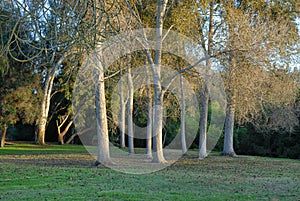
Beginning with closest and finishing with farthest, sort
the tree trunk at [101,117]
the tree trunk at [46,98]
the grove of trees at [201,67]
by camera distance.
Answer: the grove of trees at [201,67] < the tree trunk at [101,117] < the tree trunk at [46,98]

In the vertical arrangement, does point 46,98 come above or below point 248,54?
below

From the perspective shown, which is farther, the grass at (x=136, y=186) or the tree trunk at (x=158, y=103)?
the tree trunk at (x=158, y=103)

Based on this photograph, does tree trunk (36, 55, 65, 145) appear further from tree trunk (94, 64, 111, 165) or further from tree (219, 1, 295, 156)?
tree (219, 1, 295, 156)

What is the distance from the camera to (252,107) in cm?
1845

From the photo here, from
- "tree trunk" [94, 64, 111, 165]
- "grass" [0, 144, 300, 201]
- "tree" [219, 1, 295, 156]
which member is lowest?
"grass" [0, 144, 300, 201]

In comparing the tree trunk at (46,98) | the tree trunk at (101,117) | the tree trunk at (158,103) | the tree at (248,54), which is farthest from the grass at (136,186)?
the tree trunk at (46,98)

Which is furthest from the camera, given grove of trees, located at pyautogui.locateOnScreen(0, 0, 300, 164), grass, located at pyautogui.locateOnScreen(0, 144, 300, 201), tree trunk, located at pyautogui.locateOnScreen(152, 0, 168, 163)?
tree trunk, located at pyautogui.locateOnScreen(152, 0, 168, 163)

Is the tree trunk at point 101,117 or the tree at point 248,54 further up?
the tree at point 248,54

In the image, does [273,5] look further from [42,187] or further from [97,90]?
[42,187]

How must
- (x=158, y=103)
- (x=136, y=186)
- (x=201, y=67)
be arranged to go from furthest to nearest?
(x=201, y=67) → (x=158, y=103) → (x=136, y=186)

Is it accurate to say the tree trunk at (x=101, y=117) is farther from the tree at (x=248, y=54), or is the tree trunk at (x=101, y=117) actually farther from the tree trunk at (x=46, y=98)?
the tree trunk at (x=46, y=98)

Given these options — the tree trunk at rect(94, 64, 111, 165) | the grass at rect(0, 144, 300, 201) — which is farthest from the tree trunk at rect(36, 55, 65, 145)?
the grass at rect(0, 144, 300, 201)

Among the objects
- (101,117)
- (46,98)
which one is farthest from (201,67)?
A: (46,98)

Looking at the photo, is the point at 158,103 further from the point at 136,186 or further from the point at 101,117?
the point at 136,186
